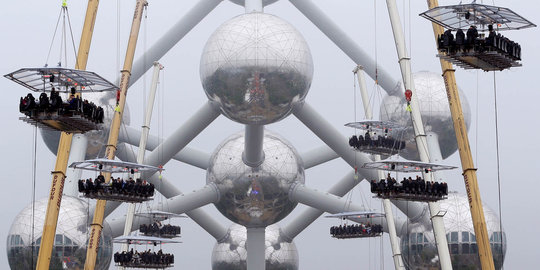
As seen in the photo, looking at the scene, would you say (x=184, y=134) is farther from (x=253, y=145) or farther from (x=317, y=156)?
(x=317, y=156)

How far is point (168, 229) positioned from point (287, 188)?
278 inches

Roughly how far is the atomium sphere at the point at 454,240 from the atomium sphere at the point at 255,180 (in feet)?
21.5

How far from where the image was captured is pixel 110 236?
43312 millimetres

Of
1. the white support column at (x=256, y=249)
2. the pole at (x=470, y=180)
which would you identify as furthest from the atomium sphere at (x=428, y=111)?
the pole at (x=470, y=180)

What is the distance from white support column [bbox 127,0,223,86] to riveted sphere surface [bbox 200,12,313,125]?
8904 mm

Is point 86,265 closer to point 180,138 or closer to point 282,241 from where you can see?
point 180,138

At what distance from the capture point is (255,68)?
38.2 meters

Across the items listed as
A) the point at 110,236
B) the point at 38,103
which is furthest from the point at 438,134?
the point at 38,103

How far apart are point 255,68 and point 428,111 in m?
10.4

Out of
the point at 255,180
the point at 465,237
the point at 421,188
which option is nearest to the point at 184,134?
the point at 255,180

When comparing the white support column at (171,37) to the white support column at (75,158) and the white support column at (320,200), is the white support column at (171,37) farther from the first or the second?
the white support column at (320,200)

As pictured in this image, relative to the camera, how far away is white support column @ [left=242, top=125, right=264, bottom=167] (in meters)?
42.8

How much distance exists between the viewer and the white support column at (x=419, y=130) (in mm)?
33500

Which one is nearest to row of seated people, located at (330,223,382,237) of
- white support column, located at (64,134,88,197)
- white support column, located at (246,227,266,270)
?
white support column, located at (246,227,266,270)
